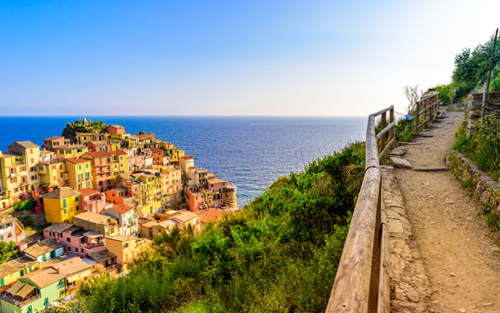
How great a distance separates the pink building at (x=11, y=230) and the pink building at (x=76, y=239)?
1719 millimetres

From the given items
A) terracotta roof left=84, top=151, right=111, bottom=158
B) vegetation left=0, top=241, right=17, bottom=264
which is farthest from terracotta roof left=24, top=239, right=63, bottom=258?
terracotta roof left=84, top=151, right=111, bottom=158

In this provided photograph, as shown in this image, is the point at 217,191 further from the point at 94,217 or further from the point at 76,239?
the point at 76,239

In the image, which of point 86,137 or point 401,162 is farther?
point 86,137

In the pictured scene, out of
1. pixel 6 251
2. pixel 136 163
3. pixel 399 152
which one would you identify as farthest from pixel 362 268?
pixel 136 163

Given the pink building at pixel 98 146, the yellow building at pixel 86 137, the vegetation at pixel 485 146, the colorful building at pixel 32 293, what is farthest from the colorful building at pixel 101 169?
the vegetation at pixel 485 146

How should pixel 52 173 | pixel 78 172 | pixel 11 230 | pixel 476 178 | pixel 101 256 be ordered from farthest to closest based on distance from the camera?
pixel 78 172, pixel 52 173, pixel 11 230, pixel 101 256, pixel 476 178

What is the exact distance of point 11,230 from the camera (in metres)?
22.4

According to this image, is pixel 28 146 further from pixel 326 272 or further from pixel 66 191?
pixel 326 272

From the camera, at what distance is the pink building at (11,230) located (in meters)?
21.6

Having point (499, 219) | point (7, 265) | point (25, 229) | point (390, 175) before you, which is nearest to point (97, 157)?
point (25, 229)

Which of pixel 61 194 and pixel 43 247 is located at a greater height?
pixel 61 194

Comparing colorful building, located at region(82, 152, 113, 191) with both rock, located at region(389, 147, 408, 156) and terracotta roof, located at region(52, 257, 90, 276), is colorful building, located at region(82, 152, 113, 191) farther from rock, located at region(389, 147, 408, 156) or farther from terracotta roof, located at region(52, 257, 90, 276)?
rock, located at region(389, 147, 408, 156)

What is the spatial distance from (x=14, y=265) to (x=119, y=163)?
1748cm

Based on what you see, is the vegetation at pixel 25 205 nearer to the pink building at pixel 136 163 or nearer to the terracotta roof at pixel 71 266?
the pink building at pixel 136 163
